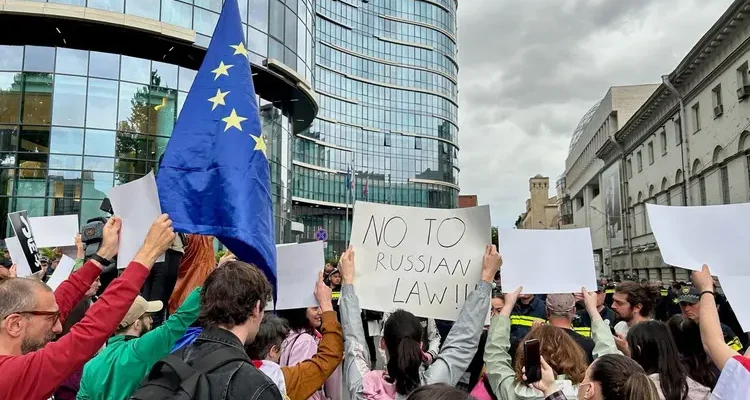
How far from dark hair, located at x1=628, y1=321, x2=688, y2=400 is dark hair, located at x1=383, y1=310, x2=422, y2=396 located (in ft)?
4.20

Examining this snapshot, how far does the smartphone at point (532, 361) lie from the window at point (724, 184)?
27.2 meters

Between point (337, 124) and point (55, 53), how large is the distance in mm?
41985

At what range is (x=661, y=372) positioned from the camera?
3.12 meters

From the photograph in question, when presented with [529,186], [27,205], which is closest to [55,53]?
[27,205]

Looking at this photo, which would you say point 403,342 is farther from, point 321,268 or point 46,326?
point 46,326

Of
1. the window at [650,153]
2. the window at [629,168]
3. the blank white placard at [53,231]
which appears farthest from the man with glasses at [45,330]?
the window at [629,168]

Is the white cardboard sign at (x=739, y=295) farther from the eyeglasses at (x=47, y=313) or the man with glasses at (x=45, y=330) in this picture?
the eyeglasses at (x=47, y=313)

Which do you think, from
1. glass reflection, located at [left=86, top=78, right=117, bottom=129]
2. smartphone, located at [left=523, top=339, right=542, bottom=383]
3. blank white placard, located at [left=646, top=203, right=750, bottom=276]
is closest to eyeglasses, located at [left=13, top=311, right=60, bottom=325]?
smartphone, located at [left=523, top=339, right=542, bottom=383]

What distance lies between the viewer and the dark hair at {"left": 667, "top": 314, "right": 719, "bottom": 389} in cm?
323

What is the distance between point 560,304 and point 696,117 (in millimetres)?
30951

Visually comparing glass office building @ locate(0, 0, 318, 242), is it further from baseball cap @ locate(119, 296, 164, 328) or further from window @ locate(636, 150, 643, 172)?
window @ locate(636, 150, 643, 172)

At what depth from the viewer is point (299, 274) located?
12.2 feet

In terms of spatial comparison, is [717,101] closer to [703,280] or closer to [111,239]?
[703,280]

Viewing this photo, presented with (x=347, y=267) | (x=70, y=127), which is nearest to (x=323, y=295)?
(x=347, y=267)
